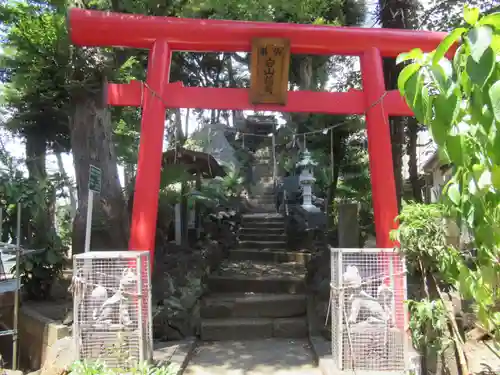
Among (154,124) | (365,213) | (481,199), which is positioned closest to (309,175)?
Result: (365,213)

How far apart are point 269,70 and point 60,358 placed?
4.25 meters

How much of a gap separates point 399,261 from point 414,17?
5536 mm

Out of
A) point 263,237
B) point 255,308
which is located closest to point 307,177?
point 263,237

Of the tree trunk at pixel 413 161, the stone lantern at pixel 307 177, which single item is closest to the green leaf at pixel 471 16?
the tree trunk at pixel 413 161

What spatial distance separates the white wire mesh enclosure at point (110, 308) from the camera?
4191 millimetres

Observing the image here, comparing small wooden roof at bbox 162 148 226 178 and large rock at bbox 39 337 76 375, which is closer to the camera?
large rock at bbox 39 337 76 375

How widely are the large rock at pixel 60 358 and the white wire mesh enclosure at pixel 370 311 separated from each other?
280 cm

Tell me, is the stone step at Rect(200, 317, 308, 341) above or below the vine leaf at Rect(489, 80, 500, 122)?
below

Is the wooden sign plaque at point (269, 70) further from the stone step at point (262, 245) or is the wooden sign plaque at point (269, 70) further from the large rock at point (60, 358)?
the stone step at point (262, 245)

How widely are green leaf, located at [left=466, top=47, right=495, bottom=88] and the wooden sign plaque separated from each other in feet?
14.4

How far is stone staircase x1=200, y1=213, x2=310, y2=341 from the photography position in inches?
252

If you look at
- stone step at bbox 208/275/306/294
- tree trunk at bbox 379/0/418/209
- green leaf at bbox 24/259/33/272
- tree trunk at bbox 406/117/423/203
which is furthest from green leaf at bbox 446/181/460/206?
tree trunk at bbox 406/117/423/203

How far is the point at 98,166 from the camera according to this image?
6.15 m

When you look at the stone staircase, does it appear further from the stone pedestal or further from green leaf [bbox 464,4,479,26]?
green leaf [bbox 464,4,479,26]
